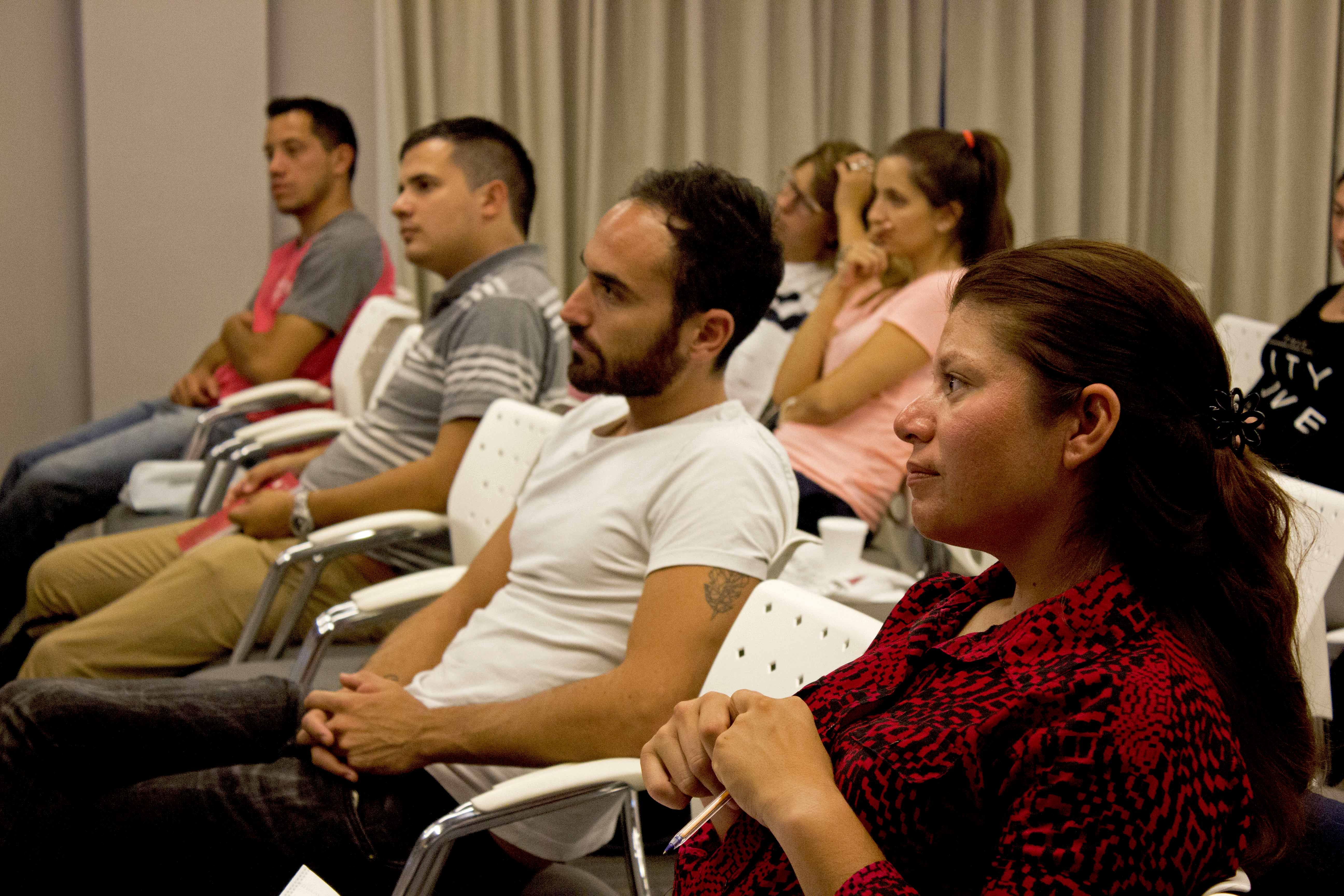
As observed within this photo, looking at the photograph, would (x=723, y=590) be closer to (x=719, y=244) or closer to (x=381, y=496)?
(x=719, y=244)

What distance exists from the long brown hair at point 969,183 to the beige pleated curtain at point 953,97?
1.81 meters

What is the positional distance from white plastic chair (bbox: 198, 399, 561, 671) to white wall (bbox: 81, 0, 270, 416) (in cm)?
254

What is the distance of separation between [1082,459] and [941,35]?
4177 mm

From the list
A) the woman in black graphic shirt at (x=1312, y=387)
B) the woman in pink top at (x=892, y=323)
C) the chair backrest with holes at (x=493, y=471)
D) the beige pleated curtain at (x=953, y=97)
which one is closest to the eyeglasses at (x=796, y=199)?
the woman in pink top at (x=892, y=323)

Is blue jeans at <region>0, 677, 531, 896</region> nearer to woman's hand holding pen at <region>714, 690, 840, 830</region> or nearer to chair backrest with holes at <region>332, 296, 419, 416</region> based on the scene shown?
woman's hand holding pen at <region>714, 690, 840, 830</region>

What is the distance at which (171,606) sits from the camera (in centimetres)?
229

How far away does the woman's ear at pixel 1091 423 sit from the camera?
Answer: 2.82 feet

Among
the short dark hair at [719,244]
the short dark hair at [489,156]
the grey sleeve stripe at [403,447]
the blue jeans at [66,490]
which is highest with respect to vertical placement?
the short dark hair at [489,156]

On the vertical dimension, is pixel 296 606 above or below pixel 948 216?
below

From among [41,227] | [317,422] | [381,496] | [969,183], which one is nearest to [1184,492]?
[381,496]

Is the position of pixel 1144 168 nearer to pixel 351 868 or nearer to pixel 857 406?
pixel 857 406

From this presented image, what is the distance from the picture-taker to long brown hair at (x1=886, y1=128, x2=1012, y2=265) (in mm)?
2807

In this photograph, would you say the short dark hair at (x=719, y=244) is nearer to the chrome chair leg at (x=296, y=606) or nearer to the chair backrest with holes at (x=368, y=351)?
the chrome chair leg at (x=296, y=606)

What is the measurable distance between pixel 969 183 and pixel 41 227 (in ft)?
11.8
